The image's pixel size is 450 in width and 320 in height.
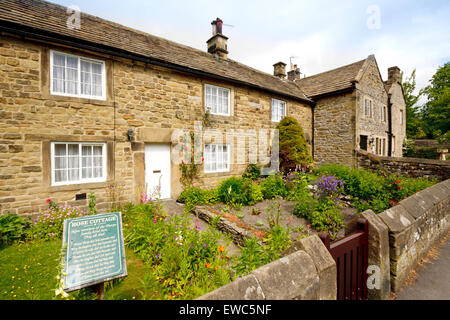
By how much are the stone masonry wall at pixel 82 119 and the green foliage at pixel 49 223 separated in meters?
0.29

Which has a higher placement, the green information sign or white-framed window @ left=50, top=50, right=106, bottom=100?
white-framed window @ left=50, top=50, right=106, bottom=100

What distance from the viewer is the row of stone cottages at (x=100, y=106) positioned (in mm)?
5570

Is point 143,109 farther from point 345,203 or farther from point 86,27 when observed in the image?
point 345,203

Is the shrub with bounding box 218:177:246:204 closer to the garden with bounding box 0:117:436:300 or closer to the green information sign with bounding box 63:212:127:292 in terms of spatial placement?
the garden with bounding box 0:117:436:300

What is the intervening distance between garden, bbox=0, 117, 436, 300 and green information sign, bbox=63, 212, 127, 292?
0.51ft

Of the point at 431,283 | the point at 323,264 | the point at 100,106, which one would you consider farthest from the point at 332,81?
the point at 323,264

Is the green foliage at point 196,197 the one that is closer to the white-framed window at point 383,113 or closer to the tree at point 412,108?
the white-framed window at point 383,113

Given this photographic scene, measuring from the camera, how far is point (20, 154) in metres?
5.57

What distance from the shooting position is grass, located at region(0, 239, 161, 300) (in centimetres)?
318

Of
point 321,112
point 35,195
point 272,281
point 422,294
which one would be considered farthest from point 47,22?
A: point 321,112

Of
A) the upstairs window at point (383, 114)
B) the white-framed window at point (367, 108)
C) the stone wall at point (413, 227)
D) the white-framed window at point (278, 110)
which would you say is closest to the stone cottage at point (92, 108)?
the white-framed window at point (278, 110)

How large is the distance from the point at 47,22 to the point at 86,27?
1.19m

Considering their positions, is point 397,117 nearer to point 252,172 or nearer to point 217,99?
point 252,172

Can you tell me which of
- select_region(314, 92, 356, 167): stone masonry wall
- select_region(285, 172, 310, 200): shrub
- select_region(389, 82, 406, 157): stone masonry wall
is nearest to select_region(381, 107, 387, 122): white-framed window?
select_region(389, 82, 406, 157): stone masonry wall
